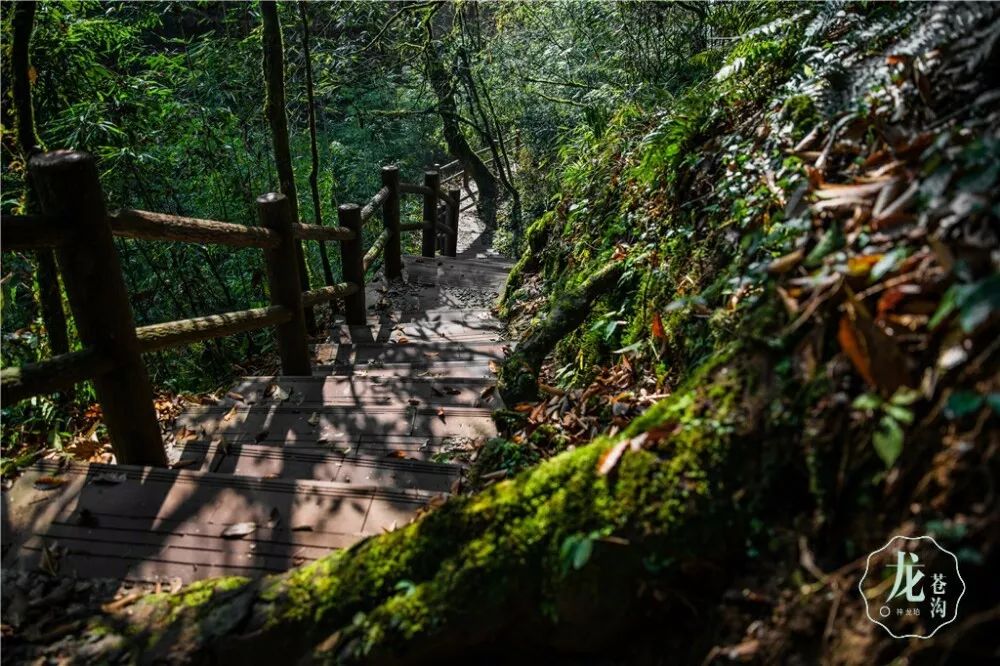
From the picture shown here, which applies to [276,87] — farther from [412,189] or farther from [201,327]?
[412,189]

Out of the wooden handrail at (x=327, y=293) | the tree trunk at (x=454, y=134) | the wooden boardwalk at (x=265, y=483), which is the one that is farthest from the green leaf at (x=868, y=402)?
the tree trunk at (x=454, y=134)

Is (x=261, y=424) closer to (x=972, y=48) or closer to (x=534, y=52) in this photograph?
(x=972, y=48)

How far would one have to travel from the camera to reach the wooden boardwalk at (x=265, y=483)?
2.19 meters

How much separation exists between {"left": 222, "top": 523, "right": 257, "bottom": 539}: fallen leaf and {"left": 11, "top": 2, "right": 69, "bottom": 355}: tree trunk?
6.31 ft

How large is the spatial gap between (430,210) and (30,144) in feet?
20.7

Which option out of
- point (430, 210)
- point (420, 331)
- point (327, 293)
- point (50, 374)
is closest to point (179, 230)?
point (50, 374)

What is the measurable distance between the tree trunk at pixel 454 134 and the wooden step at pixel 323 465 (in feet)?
25.0

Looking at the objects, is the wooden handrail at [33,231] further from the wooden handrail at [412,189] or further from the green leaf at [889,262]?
the wooden handrail at [412,189]

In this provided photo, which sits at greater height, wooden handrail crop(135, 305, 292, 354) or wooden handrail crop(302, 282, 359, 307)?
wooden handrail crop(135, 305, 292, 354)

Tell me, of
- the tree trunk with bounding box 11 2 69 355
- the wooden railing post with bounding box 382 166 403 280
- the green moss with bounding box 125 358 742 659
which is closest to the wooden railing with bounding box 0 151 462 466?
the tree trunk with bounding box 11 2 69 355

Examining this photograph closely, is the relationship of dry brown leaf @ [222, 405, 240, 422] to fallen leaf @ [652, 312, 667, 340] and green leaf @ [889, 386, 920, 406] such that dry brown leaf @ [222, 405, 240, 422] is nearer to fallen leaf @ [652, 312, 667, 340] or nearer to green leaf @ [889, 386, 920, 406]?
fallen leaf @ [652, 312, 667, 340]

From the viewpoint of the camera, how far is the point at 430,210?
30.7 feet

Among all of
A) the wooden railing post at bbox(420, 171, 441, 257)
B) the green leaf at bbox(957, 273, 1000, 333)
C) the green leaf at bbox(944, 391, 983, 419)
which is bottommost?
the wooden railing post at bbox(420, 171, 441, 257)

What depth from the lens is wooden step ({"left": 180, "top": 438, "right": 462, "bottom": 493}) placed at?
8.71 feet
